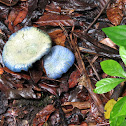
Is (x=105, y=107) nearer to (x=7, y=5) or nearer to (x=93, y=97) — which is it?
(x=93, y=97)

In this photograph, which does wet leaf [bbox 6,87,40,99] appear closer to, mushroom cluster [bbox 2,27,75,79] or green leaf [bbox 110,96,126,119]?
mushroom cluster [bbox 2,27,75,79]

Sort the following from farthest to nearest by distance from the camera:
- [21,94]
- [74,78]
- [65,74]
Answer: [65,74]
[74,78]
[21,94]

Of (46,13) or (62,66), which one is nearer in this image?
(62,66)

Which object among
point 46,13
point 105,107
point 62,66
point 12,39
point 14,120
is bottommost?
point 14,120

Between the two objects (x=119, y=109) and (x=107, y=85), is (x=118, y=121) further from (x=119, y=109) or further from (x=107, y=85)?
(x=107, y=85)

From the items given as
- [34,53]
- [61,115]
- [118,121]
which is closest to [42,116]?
[61,115]

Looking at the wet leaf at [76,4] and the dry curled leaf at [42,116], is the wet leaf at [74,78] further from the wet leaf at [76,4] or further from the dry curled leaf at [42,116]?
the wet leaf at [76,4]

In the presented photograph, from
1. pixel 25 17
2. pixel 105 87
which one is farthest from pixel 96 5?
pixel 105 87

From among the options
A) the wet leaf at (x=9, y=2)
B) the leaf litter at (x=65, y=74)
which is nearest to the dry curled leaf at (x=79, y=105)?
the leaf litter at (x=65, y=74)
